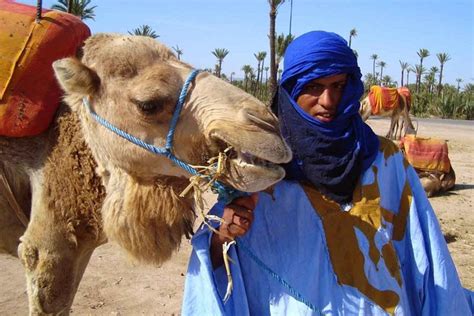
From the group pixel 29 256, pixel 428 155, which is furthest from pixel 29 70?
pixel 428 155

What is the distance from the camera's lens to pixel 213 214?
74.0 inches

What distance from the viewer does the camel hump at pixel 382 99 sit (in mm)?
9945

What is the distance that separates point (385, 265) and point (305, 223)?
359mm

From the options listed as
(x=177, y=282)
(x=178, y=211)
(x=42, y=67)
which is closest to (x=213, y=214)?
(x=178, y=211)

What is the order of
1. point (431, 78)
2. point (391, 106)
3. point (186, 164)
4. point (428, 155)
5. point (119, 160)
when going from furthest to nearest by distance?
point (431, 78) → point (391, 106) → point (428, 155) → point (119, 160) → point (186, 164)

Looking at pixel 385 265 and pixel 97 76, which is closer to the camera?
pixel 385 265

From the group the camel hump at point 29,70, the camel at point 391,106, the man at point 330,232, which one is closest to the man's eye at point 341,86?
the man at point 330,232

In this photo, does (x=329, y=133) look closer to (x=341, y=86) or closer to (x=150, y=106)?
(x=341, y=86)

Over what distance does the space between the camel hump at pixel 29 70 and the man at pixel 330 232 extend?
1011 mm

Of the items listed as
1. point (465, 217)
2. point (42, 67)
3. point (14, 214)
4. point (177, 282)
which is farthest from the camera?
point (465, 217)

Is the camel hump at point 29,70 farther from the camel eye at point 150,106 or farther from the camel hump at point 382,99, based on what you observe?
the camel hump at point 382,99

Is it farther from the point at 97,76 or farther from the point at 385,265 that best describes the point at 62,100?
the point at 385,265

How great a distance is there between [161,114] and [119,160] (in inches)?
11.7

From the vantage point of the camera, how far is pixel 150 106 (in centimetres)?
188
